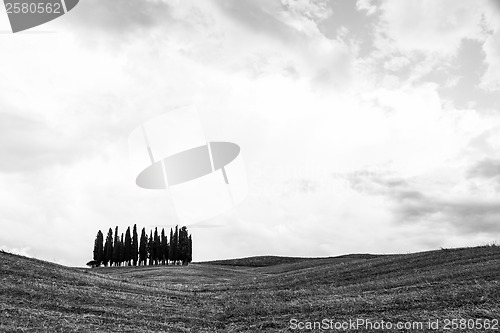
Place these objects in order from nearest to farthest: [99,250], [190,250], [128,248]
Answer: [99,250]
[128,248]
[190,250]

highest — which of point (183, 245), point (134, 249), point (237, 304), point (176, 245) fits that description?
point (176, 245)

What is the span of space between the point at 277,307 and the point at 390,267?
2169cm

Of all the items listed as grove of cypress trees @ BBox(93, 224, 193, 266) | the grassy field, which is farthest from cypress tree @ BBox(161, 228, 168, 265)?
the grassy field

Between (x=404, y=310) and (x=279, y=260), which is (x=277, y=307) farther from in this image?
(x=279, y=260)

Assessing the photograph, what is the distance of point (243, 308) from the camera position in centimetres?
2688

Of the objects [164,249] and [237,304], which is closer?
[237,304]

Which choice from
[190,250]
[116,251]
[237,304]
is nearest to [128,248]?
[116,251]

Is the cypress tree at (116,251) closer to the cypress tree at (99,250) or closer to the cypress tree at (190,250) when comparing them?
the cypress tree at (99,250)

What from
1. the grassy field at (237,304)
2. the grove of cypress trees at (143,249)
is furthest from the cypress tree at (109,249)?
the grassy field at (237,304)

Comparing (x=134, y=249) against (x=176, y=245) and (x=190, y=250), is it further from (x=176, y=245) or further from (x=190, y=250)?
(x=190, y=250)

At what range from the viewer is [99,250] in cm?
11662

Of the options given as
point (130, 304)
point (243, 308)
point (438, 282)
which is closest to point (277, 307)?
point (243, 308)

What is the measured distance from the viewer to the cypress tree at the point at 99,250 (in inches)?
4577

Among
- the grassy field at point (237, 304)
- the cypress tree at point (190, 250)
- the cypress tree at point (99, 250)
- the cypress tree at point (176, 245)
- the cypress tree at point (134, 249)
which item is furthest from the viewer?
the cypress tree at point (190, 250)
